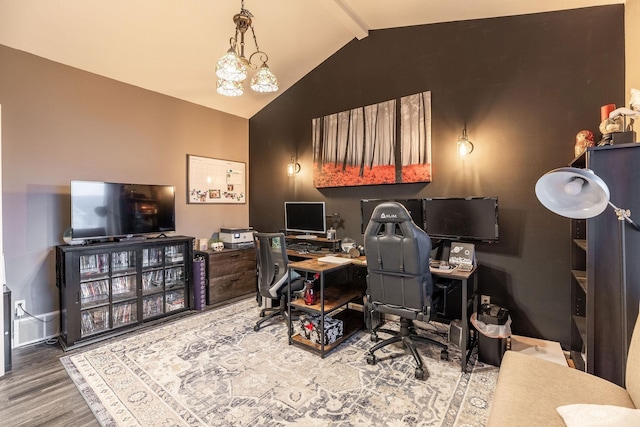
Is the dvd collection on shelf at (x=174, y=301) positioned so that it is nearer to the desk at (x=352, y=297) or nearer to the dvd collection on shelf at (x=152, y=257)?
the dvd collection on shelf at (x=152, y=257)

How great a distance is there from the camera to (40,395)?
6.61 ft

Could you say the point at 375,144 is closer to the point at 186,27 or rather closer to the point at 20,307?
the point at 186,27

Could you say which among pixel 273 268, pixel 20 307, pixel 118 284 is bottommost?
pixel 20 307

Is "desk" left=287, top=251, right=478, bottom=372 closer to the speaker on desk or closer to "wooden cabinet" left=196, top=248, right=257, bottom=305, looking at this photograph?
the speaker on desk

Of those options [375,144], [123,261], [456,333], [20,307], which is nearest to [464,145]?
[375,144]

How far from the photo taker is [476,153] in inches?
112

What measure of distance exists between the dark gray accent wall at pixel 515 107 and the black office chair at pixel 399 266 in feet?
3.25

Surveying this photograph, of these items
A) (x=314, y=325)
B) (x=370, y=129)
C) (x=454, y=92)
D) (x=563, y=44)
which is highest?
(x=563, y=44)

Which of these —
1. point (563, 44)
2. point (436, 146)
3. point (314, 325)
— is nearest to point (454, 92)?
point (436, 146)

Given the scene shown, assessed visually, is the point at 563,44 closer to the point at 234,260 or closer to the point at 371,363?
the point at 371,363

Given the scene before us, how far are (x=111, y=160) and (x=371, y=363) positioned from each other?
11.4 feet

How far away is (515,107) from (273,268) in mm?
2767

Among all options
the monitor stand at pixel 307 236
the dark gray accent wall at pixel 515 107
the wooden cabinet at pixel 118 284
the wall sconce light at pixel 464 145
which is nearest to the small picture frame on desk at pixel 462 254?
the dark gray accent wall at pixel 515 107

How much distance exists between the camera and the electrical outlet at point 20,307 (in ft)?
8.95
